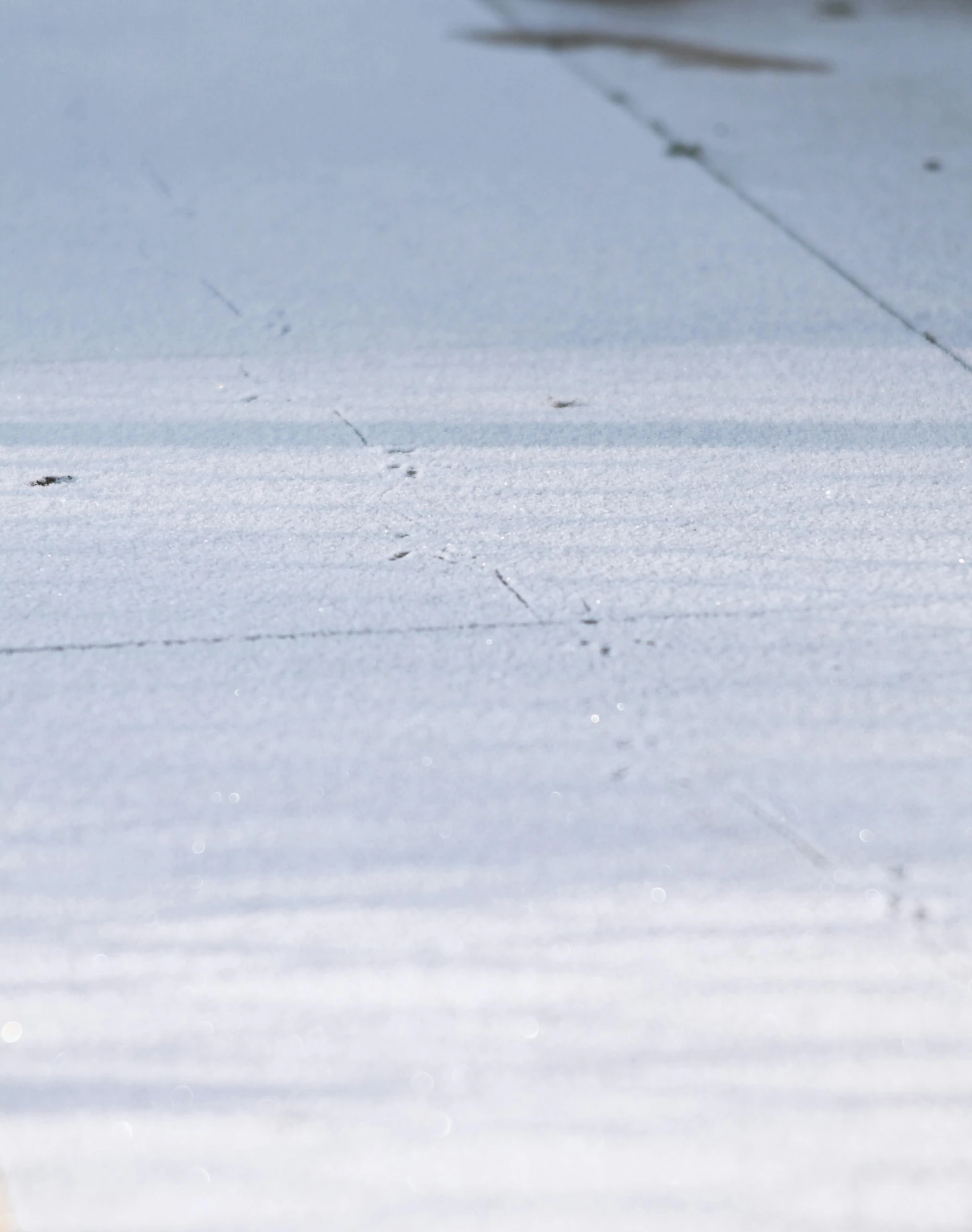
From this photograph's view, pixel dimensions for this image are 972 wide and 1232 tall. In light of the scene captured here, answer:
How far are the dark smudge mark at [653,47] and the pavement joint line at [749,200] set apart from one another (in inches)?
6.6

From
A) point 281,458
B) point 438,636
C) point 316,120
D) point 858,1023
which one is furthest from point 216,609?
point 316,120

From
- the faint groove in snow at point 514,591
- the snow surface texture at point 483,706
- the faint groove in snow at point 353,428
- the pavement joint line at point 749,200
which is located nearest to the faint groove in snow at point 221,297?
the snow surface texture at point 483,706

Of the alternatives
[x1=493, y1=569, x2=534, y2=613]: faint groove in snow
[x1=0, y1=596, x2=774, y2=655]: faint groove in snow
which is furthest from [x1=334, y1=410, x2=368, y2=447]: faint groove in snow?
[x1=0, y1=596, x2=774, y2=655]: faint groove in snow

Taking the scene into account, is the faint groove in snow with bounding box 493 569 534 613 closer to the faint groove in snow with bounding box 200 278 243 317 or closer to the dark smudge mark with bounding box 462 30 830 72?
the faint groove in snow with bounding box 200 278 243 317

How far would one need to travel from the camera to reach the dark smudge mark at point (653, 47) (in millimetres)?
6273

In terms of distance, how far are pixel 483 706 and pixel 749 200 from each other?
2.79 meters

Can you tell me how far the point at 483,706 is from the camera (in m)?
2.48

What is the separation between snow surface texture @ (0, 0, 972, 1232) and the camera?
5.81ft

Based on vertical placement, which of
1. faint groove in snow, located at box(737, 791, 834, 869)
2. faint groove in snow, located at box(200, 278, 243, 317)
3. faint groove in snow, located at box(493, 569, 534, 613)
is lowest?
faint groove in snow, located at box(737, 791, 834, 869)

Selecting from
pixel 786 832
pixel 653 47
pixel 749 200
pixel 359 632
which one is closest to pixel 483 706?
pixel 359 632

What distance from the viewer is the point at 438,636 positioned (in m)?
2.66

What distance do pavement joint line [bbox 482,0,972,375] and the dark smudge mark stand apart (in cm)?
17

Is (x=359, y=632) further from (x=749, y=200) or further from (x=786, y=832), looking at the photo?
(x=749, y=200)

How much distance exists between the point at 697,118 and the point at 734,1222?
4600 mm
